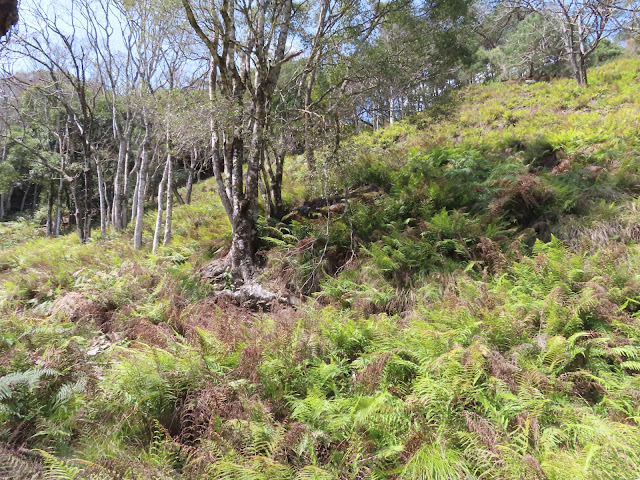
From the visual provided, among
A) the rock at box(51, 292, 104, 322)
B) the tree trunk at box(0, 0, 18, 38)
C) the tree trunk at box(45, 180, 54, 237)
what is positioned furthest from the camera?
the tree trunk at box(45, 180, 54, 237)

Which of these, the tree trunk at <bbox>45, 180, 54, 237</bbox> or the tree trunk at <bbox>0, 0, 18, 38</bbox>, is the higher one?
the tree trunk at <bbox>0, 0, 18, 38</bbox>

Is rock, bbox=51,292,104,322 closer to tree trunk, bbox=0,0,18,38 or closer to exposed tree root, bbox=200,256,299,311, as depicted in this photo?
exposed tree root, bbox=200,256,299,311

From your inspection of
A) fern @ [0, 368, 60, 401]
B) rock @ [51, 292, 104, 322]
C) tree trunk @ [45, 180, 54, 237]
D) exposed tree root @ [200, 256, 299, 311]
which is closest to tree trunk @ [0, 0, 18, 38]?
fern @ [0, 368, 60, 401]

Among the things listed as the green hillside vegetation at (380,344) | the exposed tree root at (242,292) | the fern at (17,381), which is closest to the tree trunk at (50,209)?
the green hillside vegetation at (380,344)

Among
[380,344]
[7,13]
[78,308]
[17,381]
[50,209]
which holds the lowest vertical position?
[380,344]

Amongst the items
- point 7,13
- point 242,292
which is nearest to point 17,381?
point 7,13

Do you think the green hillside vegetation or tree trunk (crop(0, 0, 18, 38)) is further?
tree trunk (crop(0, 0, 18, 38))

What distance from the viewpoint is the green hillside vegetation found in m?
2.40

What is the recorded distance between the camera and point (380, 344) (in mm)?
3631

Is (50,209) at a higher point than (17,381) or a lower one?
higher

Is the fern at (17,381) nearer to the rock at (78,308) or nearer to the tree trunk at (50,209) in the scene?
the rock at (78,308)

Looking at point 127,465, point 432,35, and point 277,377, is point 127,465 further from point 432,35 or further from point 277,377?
point 432,35

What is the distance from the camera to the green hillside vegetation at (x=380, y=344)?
240 centimetres

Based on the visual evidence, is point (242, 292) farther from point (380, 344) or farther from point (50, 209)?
point (50, 209)
